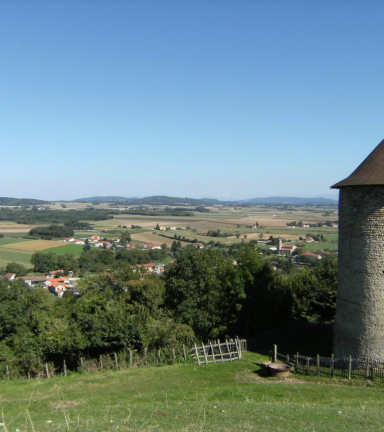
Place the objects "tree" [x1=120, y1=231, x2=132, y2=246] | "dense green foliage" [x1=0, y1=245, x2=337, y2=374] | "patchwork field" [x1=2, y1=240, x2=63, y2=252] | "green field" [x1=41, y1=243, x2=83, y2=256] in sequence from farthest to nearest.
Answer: "tree" [x1=120, y1=231, x2=132, y2=246], "patchwork field" [x1=2, y1=240, x2=63, y2=252], "green field" [x1=41, y1=243, x2=83, y2=256], "dense green foliage" [x1=0, y1=245, x2=337, y2=374]

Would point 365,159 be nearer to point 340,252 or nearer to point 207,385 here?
point 340,252

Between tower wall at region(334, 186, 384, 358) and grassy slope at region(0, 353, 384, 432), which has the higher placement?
tower wall at region(334, 186, 384, 358)

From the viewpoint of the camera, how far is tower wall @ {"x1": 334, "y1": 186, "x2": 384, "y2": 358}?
15.8 meters

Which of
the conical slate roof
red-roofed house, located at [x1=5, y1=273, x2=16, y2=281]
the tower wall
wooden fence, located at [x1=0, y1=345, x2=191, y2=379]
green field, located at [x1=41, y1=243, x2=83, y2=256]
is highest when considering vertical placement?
the conical slate roof

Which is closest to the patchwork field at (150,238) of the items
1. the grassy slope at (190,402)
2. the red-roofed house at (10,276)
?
the red-roofed house at (10,276)

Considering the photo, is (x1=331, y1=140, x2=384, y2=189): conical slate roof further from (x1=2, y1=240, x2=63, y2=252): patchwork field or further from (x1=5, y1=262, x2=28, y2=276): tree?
(x1=2, y1=240, x2=63, y2=252): patchwork field

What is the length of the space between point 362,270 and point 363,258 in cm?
50

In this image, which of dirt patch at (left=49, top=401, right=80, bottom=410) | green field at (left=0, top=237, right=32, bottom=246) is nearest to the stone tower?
dirt patch at (left=49, top=401, right=80, bottom=410)

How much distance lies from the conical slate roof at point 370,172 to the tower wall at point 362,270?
289 mm

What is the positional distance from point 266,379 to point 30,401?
28.6 ft

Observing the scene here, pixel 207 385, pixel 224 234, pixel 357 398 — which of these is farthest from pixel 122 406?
pixel 224 234

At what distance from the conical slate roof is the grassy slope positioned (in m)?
7.78

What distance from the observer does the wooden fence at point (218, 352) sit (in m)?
18.1

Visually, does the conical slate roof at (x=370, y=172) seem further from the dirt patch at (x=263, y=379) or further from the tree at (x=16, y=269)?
the tree at (x=16, y=269)
